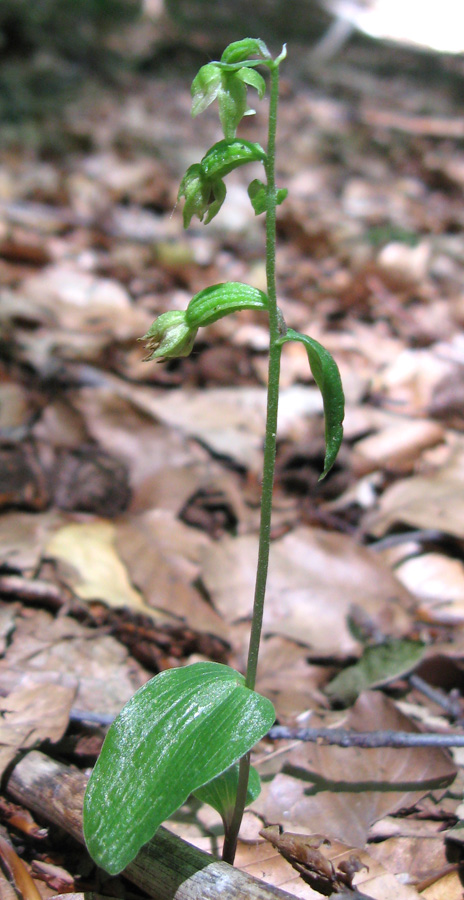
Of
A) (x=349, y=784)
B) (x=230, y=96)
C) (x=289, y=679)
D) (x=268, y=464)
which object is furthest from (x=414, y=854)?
(x=230, y=96)

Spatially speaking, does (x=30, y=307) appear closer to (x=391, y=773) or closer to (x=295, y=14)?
(x=391, y=773)

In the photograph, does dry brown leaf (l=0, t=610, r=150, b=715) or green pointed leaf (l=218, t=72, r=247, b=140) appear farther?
dry brown leaf (l=0, t=610, r=150, b=715)

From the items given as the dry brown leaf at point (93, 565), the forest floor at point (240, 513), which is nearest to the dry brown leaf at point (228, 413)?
the forest floor at point (240, 513)

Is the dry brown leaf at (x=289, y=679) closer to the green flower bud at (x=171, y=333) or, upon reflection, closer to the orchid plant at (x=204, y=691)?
the orchid plant at (x=204, y=691)

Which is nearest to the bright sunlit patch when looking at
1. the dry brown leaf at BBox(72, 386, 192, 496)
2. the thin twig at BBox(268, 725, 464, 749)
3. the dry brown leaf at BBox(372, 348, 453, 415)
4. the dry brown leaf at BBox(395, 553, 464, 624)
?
the dry brown leaf at BBox(372, 348, 453, 415)

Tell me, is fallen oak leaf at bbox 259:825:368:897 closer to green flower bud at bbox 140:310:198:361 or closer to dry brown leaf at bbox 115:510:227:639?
dry brown leaf at bbox 115:510:227:639

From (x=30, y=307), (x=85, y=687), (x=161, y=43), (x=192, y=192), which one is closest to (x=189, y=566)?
(x=85, y=687)

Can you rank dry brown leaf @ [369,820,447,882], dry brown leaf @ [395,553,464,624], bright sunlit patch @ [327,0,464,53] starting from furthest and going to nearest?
bright sunlit patch @ [327,0,464,53], dry brown leaf @ [395,553,464,624], dry brown leaf @ [369,820,447,882]
